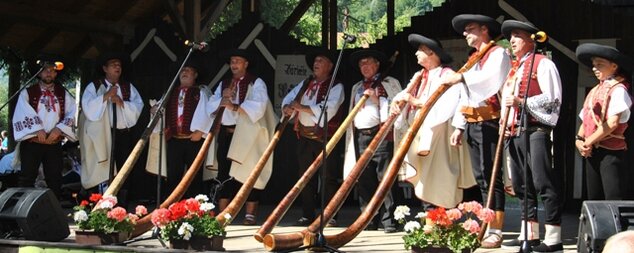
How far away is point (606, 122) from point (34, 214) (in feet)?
12.3

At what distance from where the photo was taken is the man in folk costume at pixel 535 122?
6406mm

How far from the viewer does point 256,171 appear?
24.7 feet

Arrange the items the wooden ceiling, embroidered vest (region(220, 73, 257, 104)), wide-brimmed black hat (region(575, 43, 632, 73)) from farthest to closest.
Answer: the wooden ceiling → embroidered vest (region(220, 73, 257, 104)) → wide-brimmed black hat (region(575, 43, 632, 73))

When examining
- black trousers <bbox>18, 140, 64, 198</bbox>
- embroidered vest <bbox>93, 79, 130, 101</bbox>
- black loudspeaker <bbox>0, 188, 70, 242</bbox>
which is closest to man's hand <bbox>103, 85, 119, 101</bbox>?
embroidered vest <bbox>93, 79, 130, 101</bbox>

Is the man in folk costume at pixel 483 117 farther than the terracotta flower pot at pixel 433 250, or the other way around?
the man in folk costume at pixel 483 117

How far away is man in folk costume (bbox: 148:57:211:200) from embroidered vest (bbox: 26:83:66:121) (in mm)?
895

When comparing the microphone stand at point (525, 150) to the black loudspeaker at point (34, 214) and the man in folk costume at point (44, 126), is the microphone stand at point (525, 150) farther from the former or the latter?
the man in folk costume at point (44, 126)

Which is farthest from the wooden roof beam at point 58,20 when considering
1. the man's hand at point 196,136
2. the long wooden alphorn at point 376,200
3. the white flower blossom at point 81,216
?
the long wooden alphorn at point 376,200

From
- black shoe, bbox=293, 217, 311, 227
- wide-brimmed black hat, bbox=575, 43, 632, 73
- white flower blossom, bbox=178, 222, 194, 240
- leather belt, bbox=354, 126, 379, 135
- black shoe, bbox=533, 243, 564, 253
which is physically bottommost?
black shoe, bbox=293, 217, 311, 227

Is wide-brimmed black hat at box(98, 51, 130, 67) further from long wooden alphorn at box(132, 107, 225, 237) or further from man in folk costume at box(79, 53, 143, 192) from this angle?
long wooden alphorn at box(132, 107, 225, 237)

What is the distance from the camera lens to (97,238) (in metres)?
6.90

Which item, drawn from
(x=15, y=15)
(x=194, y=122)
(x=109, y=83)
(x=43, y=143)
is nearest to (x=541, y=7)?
(x=194, y=122)

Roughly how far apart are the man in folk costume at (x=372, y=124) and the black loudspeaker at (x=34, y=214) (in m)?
2.39

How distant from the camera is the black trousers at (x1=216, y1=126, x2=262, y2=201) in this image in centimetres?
900
